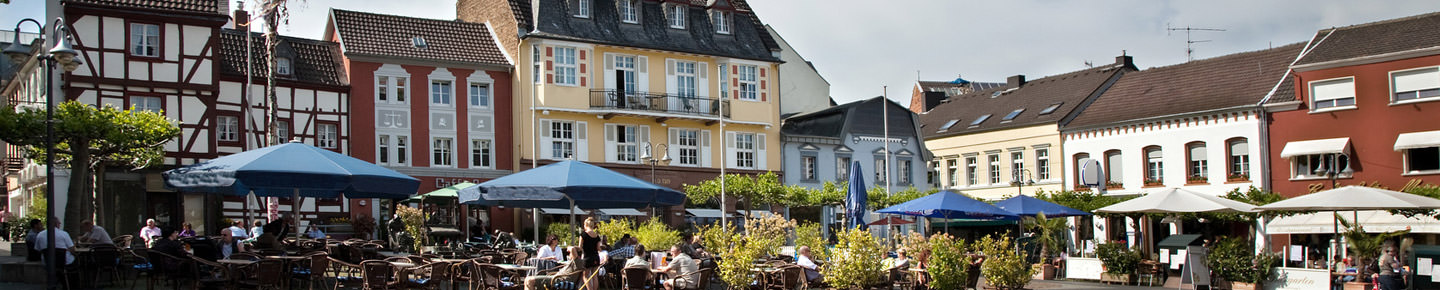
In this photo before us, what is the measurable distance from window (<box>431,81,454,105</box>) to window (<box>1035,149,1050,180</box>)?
786 inches

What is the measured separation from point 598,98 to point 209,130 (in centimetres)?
1125

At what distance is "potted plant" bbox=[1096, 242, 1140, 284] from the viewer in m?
23.4

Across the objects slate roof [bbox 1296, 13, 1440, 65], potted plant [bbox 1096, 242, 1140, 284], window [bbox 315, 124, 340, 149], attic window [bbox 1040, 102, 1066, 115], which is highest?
slate roof [bbox 1296, 13, 1440, 65]

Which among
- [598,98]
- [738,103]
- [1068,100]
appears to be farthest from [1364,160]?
[598,98]

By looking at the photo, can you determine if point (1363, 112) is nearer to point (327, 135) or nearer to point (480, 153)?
point (480, 153)

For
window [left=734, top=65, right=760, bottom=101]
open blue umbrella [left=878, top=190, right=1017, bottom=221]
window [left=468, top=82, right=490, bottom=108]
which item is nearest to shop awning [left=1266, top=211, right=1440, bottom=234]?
open blue umbrella [left=878, top=190, right=1017, bottom=221]

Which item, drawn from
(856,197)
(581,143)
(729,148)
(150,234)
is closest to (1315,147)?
(856,197)

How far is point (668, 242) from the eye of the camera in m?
28.0

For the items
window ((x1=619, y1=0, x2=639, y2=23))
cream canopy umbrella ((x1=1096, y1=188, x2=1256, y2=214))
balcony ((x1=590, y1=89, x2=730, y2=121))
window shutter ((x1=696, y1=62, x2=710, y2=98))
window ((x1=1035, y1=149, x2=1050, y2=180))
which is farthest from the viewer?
window ((x1=1035, y1=149, x2=1050, y2=180))

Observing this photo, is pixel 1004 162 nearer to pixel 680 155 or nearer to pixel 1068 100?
pixel 1068 100

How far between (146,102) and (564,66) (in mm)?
11570

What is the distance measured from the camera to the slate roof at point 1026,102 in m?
44.3

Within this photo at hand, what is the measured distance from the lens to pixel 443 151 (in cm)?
3719

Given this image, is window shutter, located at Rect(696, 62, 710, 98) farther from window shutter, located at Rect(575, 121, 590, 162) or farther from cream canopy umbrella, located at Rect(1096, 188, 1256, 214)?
cream canopy umbrella, located at Rect(1096, 188, 1256, 214)
